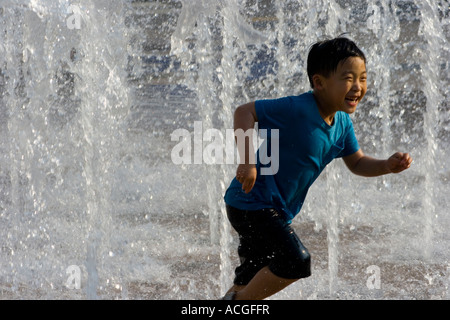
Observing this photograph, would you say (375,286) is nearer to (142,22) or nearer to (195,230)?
(195,230)

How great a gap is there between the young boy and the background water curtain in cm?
97

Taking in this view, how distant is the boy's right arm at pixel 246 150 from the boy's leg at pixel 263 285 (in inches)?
15.0

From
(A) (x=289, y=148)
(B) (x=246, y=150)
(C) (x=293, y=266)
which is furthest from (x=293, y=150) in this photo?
(C) (x=293, y=266)

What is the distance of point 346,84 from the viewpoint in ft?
8.00

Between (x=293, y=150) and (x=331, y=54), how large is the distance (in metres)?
0.40

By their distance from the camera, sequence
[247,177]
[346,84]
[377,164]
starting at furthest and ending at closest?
[377,164]
[346,84]
[247,177]

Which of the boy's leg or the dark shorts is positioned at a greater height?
the dark shorts

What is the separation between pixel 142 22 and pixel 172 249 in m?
8.90

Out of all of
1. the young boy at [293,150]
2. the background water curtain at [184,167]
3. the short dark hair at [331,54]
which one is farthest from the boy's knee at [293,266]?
Answer: the background water curtain at [184,167]

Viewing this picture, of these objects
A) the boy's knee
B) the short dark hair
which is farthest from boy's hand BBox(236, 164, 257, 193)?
the short dark hair

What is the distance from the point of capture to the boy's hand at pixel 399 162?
97.0 inches

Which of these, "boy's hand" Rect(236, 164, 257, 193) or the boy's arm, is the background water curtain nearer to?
the boy's arm

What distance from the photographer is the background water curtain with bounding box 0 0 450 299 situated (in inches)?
146

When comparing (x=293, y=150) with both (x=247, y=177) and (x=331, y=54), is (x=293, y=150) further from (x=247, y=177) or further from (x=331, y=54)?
(x=331, y=54)
